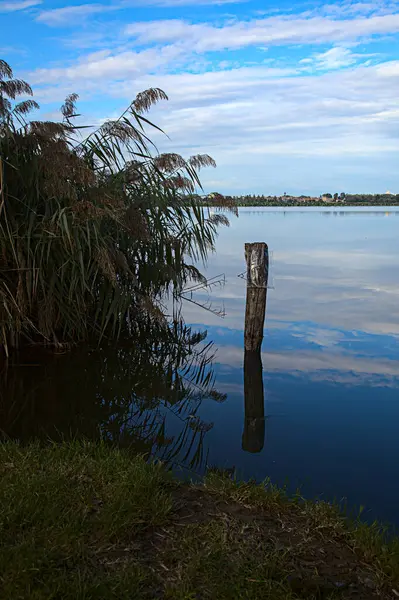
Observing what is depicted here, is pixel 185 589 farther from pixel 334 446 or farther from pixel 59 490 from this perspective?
pixel 334 446

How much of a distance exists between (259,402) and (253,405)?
0.41 feet

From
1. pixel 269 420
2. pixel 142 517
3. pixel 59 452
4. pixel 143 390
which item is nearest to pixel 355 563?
pixel 142 517

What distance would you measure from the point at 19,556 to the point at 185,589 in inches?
32.5

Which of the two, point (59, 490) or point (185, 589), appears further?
point (59, 490)

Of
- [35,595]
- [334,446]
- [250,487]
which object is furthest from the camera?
[334,446]

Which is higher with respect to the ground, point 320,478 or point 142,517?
point 142,517

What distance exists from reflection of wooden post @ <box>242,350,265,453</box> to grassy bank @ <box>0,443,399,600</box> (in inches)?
58.3

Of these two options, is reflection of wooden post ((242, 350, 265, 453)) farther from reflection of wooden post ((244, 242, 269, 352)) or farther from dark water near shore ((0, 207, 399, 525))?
reflection of wooden post ((244, 242, 269, 352))

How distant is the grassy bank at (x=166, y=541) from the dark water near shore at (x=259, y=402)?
890 mm

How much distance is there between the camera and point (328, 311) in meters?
11.7

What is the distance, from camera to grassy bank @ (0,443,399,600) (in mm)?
2842

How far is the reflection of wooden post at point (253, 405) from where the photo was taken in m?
5.60

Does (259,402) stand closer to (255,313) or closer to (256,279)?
(255,313)

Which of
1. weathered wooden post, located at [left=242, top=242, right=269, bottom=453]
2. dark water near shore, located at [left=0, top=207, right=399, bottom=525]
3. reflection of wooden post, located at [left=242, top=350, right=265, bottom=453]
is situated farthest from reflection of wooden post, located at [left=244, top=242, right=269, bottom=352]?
dark water near shore, located at [left=0, top=207, right=399, bottom=525]
